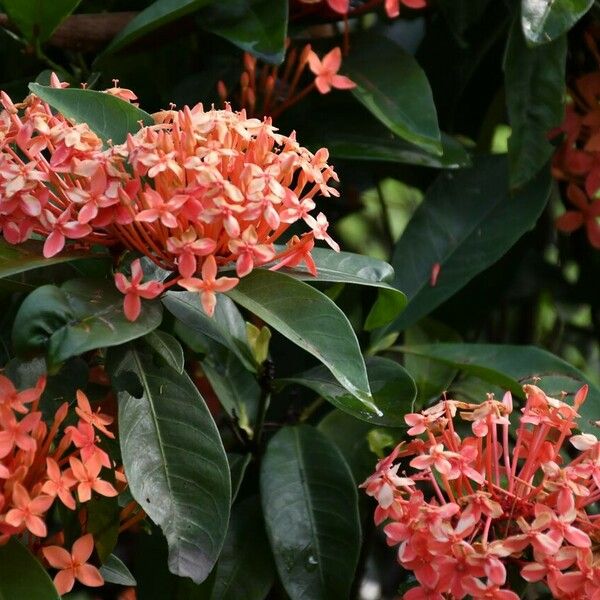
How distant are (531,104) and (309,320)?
50cm

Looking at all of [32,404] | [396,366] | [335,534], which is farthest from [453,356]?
[32,404]

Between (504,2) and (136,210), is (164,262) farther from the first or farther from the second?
(504,2)

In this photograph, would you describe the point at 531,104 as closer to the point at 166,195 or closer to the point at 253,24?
the point at 253,24

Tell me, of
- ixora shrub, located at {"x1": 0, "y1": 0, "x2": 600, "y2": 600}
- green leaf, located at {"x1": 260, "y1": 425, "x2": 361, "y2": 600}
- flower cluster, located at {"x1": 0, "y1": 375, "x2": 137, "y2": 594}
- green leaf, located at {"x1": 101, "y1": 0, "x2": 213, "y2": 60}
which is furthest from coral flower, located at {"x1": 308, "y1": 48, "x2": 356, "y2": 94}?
flower cluster, located at {"x1": 0, "y1": 375, "x2": 137, "y2": 594}

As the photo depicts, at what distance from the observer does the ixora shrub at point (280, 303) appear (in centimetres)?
89

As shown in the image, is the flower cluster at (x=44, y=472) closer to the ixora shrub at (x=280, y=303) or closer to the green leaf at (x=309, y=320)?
the ixora shrub at (x=280, y=303)

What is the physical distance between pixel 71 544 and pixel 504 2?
845 mm

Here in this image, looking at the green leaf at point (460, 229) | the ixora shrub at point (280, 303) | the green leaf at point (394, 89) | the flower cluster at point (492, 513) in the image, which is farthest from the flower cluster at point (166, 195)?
the green leaf at point (460, 229)

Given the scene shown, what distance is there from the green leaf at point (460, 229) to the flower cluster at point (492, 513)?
36 centimetres

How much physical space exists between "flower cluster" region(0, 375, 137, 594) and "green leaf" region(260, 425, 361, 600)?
0.66ft

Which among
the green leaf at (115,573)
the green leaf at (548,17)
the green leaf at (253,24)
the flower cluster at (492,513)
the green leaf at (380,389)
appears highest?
the green leaf at (548,17)

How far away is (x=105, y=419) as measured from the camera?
0.94 meters

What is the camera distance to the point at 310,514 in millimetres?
1097

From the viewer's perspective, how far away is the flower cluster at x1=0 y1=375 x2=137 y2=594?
2.83ft
